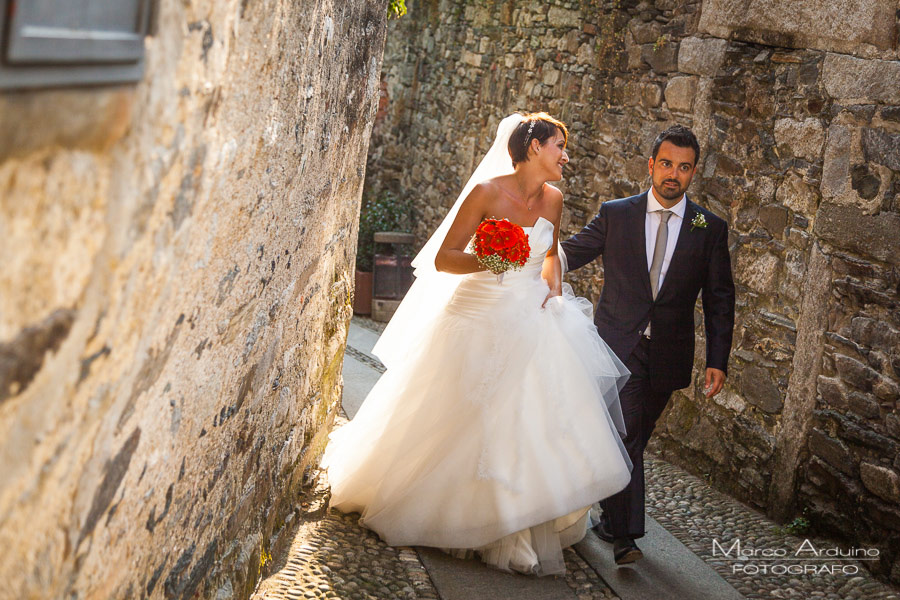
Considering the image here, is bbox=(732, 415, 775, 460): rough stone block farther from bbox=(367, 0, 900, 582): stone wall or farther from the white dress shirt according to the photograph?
the white dress shirt

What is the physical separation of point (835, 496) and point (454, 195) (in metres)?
6.57

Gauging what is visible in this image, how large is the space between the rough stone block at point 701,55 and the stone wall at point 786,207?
1cm

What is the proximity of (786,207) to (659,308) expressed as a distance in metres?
1.33

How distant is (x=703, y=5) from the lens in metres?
6.04

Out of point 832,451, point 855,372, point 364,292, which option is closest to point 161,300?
point 855,372

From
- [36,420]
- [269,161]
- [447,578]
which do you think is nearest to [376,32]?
[269,161]

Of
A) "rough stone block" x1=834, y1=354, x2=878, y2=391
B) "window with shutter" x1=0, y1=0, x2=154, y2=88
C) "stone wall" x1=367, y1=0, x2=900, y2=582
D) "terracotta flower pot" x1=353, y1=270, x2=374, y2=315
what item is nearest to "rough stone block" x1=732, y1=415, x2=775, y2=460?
"stone wall" x1=367, y1=0, x2=900, y2=582

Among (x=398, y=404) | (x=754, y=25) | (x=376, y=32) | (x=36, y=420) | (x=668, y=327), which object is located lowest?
(x=398, y=404)

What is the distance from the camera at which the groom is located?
14.4ft

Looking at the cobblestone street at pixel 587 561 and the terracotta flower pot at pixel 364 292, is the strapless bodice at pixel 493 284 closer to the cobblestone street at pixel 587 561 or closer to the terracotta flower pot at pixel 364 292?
the cobblestone street at pixel 587 561

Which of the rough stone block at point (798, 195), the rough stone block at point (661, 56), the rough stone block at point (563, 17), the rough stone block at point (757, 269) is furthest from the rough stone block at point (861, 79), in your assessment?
the rough stone block at point (563, 17)

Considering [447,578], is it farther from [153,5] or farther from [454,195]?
[454,195]

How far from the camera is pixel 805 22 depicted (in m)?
5.20

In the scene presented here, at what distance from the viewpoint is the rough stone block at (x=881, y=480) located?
431 cm
